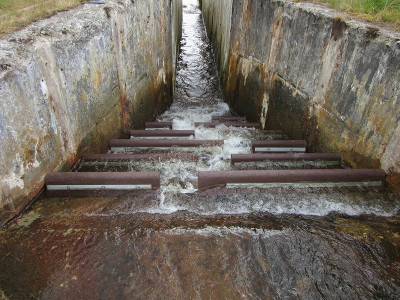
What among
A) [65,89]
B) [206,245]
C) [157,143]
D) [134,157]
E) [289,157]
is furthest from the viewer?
[157,143]

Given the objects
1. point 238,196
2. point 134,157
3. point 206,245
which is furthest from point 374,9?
point 206,245

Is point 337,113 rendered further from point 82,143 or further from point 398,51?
point 82,143

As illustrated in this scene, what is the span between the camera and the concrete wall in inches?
129

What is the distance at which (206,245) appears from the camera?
2424 mm

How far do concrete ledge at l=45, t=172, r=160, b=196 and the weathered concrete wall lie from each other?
5.9 inches

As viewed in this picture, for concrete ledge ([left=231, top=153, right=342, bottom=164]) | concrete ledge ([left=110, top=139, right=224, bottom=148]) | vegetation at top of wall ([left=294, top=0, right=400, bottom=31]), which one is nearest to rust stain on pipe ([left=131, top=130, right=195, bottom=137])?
concrete ledge ([left=110, top=139, right=224, bottom=148])

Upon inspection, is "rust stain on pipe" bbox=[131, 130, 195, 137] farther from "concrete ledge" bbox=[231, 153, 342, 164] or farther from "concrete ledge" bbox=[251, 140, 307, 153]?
"concrete ledge" bbox=[231, 153, 342, 164]

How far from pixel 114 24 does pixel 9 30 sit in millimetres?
1770

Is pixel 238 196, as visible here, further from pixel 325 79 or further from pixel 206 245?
pixel 325 79

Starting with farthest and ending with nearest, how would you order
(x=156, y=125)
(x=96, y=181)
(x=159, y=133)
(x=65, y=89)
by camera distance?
(x=156, y=125)
(x=159, y=133)
(x=65, y=89)
(x=96, y=181)

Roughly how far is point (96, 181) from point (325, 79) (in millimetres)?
3511

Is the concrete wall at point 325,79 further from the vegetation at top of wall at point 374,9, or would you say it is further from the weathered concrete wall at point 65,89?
the weathered concrete wall at point 65,89

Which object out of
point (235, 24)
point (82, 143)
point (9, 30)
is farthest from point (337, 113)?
point (235, 24)

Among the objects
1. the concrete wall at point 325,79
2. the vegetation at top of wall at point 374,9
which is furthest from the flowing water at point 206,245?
the vegetation at top of wall at point 374,9
